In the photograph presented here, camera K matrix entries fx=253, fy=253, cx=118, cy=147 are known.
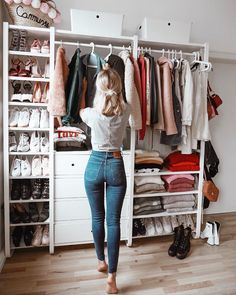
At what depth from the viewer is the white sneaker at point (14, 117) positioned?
80.7 inches

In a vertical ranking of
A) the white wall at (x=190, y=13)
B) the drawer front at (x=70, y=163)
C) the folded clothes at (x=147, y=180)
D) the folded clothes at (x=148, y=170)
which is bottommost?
the folded clothes at (x=147, y=180)

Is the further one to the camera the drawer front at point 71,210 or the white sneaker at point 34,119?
the drawer front at point 71,210

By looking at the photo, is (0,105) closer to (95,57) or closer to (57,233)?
(95,57)

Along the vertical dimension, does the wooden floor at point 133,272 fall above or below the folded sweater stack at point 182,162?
below

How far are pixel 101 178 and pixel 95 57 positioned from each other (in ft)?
3.43

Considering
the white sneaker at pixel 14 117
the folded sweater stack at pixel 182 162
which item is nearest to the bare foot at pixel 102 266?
the folded sweater stack at pixel 182 162

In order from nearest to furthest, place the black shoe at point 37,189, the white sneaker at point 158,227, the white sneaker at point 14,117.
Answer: the white sneaker at point 14,117, the black shoe at point 37,189, the white sneaker at point 158,227

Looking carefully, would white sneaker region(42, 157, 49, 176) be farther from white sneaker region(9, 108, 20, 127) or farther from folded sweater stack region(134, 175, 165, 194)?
folded sweater stack region(134, 175, 165, 194)

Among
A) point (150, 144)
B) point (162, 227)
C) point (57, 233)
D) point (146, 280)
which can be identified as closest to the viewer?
point (146, 280)

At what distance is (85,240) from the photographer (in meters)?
2.27

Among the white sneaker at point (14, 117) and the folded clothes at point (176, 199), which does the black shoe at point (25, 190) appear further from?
the folded clothes at point (176, 199)

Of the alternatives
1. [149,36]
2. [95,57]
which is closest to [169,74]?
[149,36]

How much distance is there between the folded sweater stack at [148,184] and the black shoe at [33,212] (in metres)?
0.91

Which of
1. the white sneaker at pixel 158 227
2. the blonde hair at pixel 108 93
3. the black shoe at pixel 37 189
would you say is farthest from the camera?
the white sneaker at pixel 158 227
